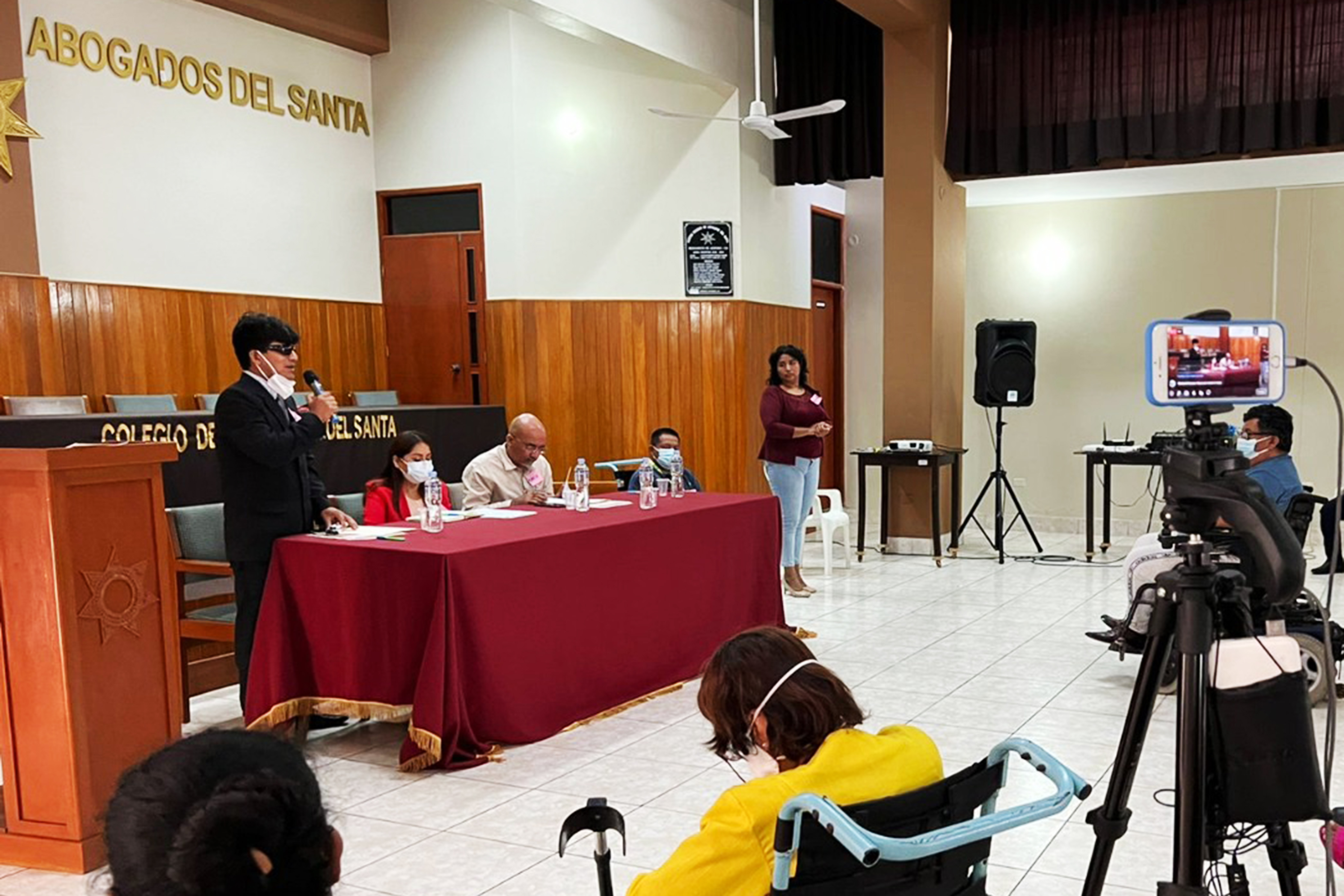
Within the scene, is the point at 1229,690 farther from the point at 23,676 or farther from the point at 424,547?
the point at 23,676

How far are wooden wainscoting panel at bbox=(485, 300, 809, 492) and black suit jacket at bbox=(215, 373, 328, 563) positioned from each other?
413 cm

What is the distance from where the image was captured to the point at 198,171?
6.82 m

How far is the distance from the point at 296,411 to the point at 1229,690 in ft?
9.38

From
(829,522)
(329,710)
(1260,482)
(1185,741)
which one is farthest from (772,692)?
(829,522)

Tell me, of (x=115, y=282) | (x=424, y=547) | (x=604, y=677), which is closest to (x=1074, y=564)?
(x=604, y=677)

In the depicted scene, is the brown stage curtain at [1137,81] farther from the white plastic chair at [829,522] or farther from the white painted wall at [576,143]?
the white plastic chair at [829,522]

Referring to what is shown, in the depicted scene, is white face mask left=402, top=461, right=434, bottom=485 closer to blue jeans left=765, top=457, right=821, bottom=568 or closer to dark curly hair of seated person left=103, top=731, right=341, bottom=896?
blue jeans left=765, top=457, right=821, bottom=568

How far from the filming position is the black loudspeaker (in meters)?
7.00

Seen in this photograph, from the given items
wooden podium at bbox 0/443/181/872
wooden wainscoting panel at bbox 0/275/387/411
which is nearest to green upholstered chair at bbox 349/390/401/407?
wooden wainscoting panel at bbox 0/275/387/411

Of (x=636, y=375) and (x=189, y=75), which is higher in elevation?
(x=189, y=75)

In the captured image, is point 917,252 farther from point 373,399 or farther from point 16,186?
point 16,186

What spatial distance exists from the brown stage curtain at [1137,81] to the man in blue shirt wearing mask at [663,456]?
3.33 m

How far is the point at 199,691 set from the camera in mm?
4156

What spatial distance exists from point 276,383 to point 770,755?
2.43 metres
